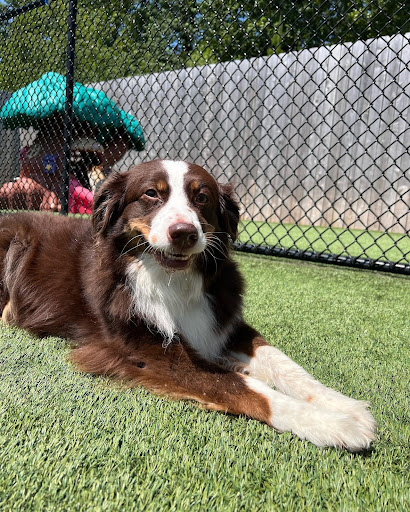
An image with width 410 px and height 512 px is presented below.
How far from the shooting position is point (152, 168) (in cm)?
205

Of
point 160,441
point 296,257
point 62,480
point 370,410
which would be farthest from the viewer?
point 296,257

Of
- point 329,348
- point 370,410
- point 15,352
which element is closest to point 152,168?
point 15,352

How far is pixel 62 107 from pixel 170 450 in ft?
18.7

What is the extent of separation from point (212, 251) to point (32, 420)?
1.06 metres

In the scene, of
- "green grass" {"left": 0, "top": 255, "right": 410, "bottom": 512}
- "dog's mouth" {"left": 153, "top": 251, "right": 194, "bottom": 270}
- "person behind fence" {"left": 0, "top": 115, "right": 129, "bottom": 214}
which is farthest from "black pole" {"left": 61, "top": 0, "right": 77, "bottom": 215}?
"dog's mouth" {"left": 153, "top": 251, "right": 194, "bottom": 270}

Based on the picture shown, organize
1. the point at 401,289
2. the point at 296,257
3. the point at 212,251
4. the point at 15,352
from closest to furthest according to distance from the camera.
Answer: the point at 15,352, the point at 212,251, the point at 401,289, the point at 296,257

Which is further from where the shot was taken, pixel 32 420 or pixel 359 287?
pixel 359 287

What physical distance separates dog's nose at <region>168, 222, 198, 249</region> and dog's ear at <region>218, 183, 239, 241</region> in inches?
19.3

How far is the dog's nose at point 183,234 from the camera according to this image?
168cm

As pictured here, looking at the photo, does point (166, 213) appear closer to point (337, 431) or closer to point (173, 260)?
point (173, 260)

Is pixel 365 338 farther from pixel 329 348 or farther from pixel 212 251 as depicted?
pixel 212 251

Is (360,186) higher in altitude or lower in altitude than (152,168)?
lower

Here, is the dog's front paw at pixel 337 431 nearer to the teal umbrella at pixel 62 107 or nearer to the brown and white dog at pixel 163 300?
the brown and white dog at pixel 163 300

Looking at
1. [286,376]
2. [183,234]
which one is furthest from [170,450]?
[183,234]
